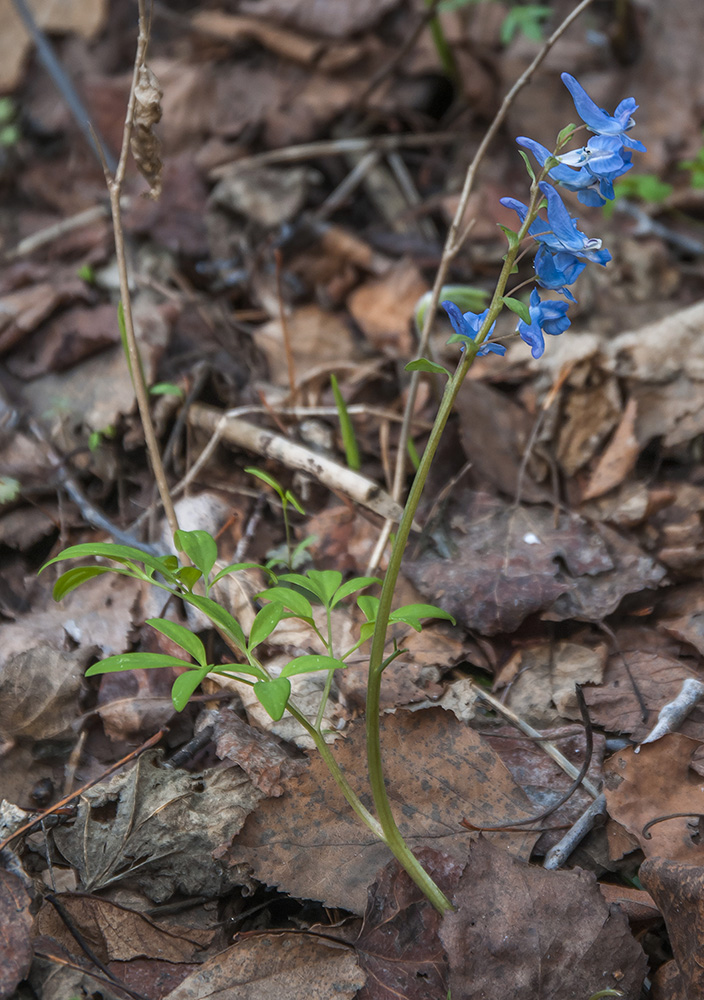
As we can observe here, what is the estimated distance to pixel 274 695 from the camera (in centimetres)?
118

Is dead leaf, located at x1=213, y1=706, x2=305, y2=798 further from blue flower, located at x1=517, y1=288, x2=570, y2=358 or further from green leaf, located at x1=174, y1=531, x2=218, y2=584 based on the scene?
blue flower, located at x1=517, y1=288, x2=570, y2=358

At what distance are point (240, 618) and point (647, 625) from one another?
1.12 meters

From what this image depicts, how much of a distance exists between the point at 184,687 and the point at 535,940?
0.77 m

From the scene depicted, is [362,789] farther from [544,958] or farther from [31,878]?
[31,878]

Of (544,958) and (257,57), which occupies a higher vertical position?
(257,57)

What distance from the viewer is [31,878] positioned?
5.03ft

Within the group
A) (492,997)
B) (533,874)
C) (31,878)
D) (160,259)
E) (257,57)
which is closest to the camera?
(492,997)

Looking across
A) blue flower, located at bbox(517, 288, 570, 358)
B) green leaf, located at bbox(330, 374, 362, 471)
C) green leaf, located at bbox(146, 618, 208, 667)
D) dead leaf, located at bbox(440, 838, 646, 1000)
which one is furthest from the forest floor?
blue flower, located at bbox(517, 288, 570, 358)

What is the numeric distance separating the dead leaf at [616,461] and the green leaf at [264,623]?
4.51 feet

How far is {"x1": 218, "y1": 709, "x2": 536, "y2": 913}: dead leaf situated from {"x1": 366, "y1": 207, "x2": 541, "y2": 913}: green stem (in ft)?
0.53

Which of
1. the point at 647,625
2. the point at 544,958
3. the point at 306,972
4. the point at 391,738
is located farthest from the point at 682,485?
the point at 306,972

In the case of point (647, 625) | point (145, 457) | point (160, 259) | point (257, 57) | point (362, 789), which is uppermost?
point (257, 57)

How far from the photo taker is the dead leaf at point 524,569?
1989mm

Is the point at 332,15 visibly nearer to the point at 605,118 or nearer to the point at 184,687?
the point at 605,118
